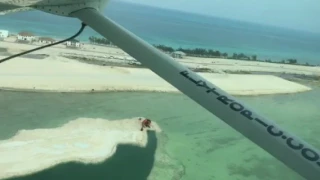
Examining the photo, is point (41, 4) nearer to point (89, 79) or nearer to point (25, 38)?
point (89, 79)

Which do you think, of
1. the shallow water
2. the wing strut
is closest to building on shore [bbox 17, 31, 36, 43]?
the shallow water

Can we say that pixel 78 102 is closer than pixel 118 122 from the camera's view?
No

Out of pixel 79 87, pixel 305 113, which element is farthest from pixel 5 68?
pixel 305 113

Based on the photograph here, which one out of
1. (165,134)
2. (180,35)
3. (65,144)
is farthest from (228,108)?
(180,35)

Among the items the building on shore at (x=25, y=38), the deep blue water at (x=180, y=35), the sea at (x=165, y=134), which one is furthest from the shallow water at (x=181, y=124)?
the building on shore at (x=25, y=38)

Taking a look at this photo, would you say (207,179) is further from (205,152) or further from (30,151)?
(30,151)

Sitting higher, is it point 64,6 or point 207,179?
point 64,6

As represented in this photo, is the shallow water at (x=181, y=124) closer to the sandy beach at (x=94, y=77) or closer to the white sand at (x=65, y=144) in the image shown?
the white sand at (x=65, y=144)
